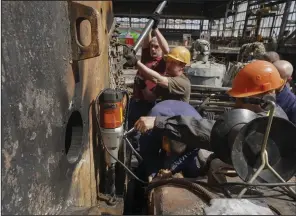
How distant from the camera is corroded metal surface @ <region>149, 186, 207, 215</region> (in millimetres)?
1753

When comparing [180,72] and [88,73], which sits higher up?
[88,73]

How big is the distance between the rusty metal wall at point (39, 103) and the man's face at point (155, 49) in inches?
118

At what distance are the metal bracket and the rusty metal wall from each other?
23 mm

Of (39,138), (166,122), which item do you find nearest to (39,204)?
(39,138)

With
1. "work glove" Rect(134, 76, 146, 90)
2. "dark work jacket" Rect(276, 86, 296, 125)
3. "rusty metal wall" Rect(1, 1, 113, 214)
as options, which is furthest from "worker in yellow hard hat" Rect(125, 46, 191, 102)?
"rusty metal wall" Rect(1, 1, 113, 214)

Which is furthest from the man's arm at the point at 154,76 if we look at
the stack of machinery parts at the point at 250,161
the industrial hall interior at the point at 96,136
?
the stack of machinery parts at the point at 250,161

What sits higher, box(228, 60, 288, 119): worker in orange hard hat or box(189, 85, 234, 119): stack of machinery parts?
box(228, 60, 288, 119): worker in orange hard hat

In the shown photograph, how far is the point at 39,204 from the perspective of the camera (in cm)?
123

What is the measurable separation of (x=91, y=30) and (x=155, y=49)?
3358 mm

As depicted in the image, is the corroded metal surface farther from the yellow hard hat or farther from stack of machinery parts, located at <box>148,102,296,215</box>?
the yellow hard hat

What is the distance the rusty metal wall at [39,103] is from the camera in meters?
0.98

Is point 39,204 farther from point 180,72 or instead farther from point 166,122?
point 180,72

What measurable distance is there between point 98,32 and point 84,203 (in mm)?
1136

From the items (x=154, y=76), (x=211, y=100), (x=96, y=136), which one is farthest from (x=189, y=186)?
(x=211, y=100)
